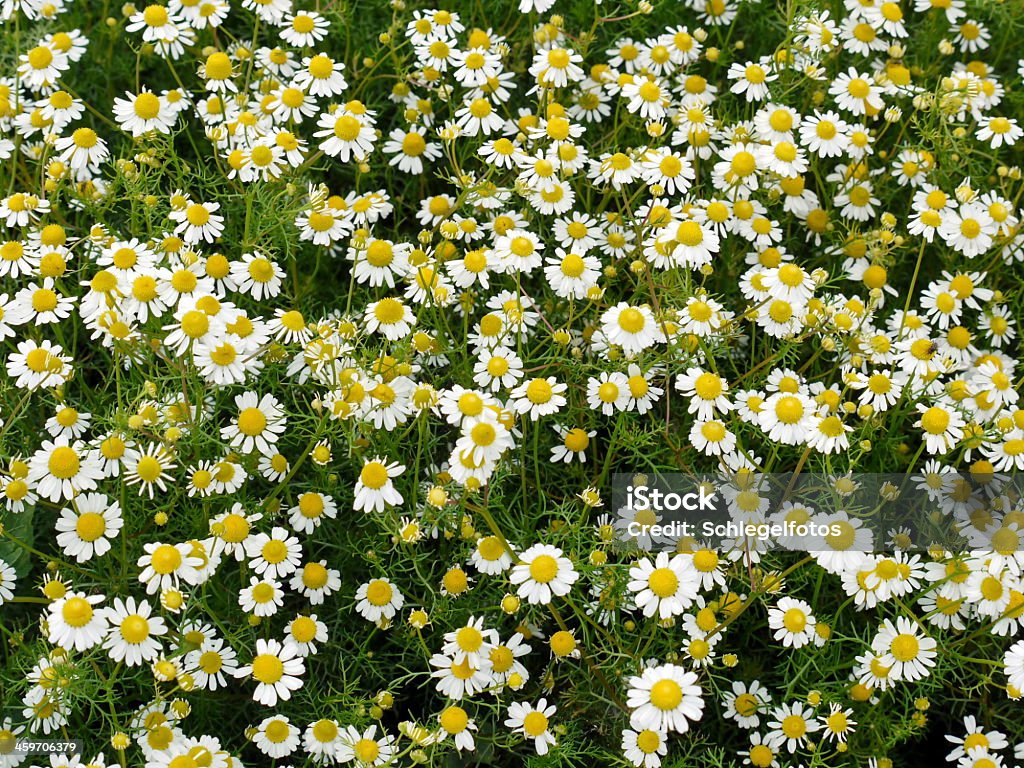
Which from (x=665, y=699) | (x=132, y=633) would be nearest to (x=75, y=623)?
(x=132, y=633)

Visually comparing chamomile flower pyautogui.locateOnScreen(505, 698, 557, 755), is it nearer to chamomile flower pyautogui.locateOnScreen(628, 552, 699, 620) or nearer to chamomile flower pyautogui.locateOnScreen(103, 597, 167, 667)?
chamomile flower pyautogui.locateOnScreen(628, 552, 699, 620)

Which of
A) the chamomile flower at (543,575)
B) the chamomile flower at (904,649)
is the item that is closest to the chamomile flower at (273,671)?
the chamomile flower at (543,575)

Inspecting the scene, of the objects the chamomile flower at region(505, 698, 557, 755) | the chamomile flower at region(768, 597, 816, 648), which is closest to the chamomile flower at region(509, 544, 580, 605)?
the chamomile flower at region(505, 698, 557, 755)

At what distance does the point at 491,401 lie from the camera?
8.70 ft

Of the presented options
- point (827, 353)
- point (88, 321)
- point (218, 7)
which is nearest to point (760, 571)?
point (827, 353)

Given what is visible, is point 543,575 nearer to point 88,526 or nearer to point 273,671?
point 273,671

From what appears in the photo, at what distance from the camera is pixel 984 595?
2.81 meters

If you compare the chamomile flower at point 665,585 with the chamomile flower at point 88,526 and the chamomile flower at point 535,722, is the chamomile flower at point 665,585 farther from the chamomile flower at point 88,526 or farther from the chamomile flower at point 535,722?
the chamomile flower at point 88,526

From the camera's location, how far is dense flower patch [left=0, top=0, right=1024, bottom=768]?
2.64m

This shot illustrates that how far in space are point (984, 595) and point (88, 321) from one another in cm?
256

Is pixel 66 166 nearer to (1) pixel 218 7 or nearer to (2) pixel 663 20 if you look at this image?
(1) pixel 218 7

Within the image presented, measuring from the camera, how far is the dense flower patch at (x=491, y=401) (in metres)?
2.64

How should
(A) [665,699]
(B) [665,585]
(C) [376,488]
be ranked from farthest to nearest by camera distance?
(C) [376,488]
(B) [665,585]
(A) [665,699]

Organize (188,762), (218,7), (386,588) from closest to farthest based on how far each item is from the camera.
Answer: (188,762) → (386,588) → (218,7)
